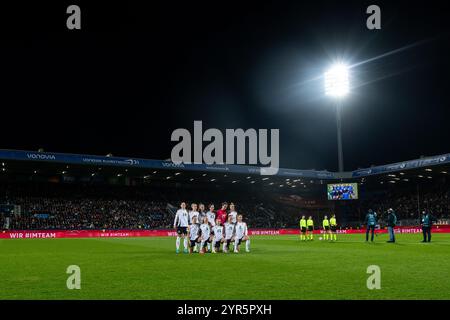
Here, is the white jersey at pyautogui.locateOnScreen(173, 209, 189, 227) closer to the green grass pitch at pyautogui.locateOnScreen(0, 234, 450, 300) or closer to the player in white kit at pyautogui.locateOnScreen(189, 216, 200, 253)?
the player in white kit at pyautogui.locateOnScreen(189, 216, 200, 253)

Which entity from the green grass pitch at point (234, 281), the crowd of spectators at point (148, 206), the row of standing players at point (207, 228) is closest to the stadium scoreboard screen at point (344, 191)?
the crowd of spectators at point (148, 206)

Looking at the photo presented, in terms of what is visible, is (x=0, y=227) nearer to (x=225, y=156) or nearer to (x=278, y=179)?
(x=225, y=156)

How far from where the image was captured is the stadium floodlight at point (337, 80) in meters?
51.4

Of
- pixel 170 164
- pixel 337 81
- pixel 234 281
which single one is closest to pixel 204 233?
pixel 234 281

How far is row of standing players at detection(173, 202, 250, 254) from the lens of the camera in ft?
61.1

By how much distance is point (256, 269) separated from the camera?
39.2 feet

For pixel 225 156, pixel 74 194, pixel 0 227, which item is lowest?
pixel 0 227

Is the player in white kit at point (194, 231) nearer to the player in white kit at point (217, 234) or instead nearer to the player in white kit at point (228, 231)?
the player in white kit at point (217, 234)

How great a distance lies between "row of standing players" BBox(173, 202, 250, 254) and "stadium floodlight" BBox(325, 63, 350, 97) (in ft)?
118

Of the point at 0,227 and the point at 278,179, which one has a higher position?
the point at 278,179

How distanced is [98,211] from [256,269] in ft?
151

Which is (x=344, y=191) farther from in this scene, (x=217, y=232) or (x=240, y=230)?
(x=217, y=232)
